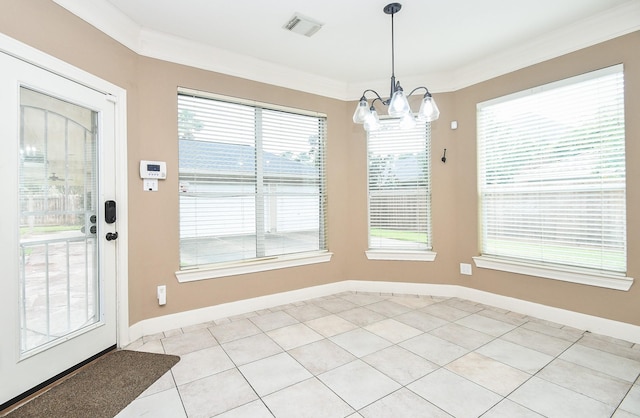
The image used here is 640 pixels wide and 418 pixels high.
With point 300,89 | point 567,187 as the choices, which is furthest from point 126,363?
point 567,187

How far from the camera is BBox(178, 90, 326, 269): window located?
9.83 feet

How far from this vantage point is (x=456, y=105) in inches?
144

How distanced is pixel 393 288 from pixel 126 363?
293 centimetres

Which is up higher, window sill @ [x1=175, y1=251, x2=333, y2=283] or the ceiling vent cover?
the ceiling vent cover

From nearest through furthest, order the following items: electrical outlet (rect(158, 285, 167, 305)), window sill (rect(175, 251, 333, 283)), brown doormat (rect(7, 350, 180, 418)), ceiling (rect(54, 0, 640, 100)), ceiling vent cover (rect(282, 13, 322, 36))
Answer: brown doormat (rect(7, 350, 180, 418))
ceiling (rect(54, 0, 640, 100))
ceiling vent cover (rect(282, 13, 322, 36))
electrical outlet (rect(158, 285, 167, 305))
window sill (rect(175, 251, 333, 283))

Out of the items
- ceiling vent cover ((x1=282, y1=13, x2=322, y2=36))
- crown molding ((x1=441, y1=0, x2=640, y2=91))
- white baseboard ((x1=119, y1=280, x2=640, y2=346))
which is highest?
ceiling vent cover ((x1=282, y1=13, x2=322, y2=36))

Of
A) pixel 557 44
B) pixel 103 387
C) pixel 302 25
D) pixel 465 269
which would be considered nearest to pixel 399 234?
pixel 465 269

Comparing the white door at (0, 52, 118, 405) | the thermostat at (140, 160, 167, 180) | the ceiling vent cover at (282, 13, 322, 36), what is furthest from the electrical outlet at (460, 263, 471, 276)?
the white door at (0, 52, 118, 405)

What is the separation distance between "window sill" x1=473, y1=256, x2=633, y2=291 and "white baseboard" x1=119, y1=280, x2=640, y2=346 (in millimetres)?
306

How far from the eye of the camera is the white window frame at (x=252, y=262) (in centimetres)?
296

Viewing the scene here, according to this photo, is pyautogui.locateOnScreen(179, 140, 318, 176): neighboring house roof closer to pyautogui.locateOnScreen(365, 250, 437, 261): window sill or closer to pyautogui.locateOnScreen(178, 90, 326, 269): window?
pyautogui.locateOnScreen(178, 90, 326, 269): window

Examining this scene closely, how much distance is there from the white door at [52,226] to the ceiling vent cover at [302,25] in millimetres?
1660

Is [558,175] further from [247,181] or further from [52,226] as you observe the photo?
[52,226]

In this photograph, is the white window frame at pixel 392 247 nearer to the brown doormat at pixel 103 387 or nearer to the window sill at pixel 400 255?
the window sill at pixel 400 255
